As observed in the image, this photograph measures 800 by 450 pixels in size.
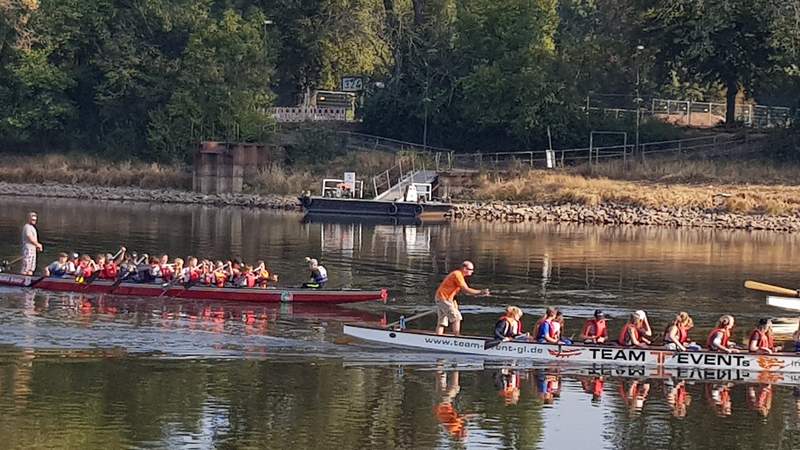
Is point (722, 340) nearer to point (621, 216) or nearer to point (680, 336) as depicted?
point (680, 336)

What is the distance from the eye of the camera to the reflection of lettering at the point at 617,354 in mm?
35906

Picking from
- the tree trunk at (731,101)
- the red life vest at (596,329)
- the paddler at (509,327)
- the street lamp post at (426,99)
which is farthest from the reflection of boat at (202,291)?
the street lamp post at (426,99)

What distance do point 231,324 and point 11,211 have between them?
44593mm

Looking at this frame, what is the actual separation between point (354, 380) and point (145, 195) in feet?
213

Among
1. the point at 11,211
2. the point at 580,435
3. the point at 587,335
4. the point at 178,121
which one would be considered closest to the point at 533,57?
the point at 178,121

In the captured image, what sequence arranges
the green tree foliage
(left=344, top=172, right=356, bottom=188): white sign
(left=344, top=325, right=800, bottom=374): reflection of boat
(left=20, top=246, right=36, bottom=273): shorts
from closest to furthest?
1. (left=344, top=325, right=800, bottom=374): reflection of boat
2. (left=20, top=246, right=36, bottom=273): shorts
3. (left=344, top=172, right=356, bottom=188): white sign
4. the green tree foliage

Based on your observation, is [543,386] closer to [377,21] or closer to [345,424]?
[345,424]

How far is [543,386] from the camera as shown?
33906 millimetres

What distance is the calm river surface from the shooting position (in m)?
28.8

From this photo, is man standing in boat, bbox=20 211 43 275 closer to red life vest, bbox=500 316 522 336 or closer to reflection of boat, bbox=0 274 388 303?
reflection of boat, bbox=0 274 388 303

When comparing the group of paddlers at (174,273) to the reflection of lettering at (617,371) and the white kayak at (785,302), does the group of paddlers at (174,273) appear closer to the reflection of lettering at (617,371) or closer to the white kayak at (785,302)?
the reflection of lettering at (617,371)

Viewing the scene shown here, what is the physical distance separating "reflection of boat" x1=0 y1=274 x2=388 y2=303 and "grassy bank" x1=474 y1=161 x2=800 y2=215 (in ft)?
135

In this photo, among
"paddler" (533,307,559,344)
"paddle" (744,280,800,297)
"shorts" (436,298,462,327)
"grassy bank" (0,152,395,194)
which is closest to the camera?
"paddler" (533,307,559,344)

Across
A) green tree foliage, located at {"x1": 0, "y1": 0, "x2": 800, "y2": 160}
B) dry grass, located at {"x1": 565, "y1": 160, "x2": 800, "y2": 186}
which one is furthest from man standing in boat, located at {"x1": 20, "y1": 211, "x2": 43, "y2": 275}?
green tree foliage, located at {"x1": 0, "y1": 0, "x2": 800, "y2": 160}
